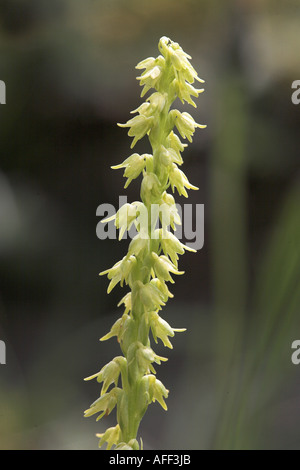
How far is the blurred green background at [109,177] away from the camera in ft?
4.11

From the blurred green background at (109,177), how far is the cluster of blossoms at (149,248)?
2.57ft

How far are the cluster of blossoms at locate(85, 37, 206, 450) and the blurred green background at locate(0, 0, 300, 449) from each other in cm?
78

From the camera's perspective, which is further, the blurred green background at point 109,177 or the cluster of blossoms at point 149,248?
the blurred green background at point 109,177

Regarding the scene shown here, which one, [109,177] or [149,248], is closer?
[149,248]

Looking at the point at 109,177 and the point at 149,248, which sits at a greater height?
the point at 109,177

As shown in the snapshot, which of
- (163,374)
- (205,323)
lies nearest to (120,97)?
(205,323)

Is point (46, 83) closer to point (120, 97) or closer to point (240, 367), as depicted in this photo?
point (120, 97)

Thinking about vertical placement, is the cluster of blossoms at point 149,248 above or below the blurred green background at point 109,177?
below

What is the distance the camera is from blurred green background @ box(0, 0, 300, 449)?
1252 mm

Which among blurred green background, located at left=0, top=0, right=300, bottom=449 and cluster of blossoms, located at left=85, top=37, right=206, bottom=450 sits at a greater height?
blurred green background, located at left=0, top=0, right=300, bottom=449

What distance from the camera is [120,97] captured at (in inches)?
55.2

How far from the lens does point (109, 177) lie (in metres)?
1.43

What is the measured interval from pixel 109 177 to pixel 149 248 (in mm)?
1024

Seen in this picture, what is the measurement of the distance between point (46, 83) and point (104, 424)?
877mm
